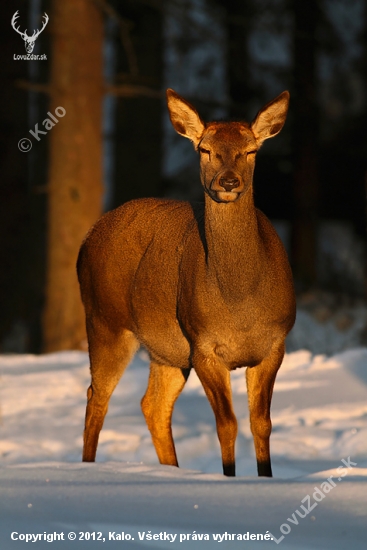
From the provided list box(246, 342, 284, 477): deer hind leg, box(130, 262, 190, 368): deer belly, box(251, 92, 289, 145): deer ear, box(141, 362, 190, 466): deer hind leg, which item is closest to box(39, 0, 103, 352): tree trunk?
box(141, 362, 190, 466): deer hind leg

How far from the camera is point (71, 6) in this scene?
1129 cm

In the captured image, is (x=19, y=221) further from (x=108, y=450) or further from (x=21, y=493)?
(x=21, y=493)

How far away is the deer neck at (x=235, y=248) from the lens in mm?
5680

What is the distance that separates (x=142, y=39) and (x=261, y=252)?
36.1 feet

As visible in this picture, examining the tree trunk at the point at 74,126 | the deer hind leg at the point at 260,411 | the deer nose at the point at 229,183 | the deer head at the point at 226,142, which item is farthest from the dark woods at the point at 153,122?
the deer nose at the point at 229,183

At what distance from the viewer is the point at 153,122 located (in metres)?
16.3

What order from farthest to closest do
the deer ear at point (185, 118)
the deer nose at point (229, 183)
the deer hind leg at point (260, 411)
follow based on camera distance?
the deer ear at point (185, 118)
the deer hind leg at point (260, 411)
the deer nose at point (229, 183)

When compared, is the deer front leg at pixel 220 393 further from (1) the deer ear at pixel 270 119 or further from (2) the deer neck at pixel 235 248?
(1) the deer ear at pixel 270 119

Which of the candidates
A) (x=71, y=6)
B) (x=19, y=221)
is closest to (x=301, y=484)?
(x=71, y=6)

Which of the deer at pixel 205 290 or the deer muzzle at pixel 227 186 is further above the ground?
the deer muzzle at pixel 227 186

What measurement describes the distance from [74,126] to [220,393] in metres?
6.14

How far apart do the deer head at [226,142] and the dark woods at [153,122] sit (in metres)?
5.28

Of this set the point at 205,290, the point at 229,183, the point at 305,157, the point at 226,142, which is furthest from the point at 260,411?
the point at 305,157

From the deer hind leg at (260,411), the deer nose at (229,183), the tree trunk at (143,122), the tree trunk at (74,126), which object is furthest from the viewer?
the tree trunk at (143,122)
